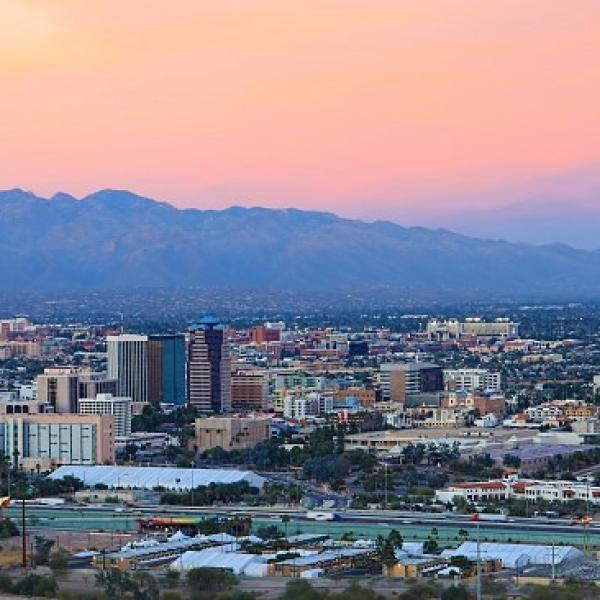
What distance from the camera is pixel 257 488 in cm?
6141

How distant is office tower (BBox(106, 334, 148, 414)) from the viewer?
9600 cm

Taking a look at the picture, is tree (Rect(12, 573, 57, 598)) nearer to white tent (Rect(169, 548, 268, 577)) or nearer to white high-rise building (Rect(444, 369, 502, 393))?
white tent (Rect(169, 548, 268, 577))

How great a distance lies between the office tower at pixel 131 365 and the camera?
96.0 metres

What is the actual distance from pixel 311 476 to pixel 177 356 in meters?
31.3

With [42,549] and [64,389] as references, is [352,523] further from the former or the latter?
[64,389]

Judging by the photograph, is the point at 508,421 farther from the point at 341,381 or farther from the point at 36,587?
the point at 36,587

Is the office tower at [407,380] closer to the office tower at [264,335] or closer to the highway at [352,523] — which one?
the office tower at [264,335]

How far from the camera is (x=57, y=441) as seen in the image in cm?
7188

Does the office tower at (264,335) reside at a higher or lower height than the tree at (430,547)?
higher

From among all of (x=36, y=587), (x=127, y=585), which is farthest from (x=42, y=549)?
(x=127, y=585)

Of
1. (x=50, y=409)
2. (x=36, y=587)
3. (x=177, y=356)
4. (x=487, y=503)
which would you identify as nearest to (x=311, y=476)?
(x=487, y=503)

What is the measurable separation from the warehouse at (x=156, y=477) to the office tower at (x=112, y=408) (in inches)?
567

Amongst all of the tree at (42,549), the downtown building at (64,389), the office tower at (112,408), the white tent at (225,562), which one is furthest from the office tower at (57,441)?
the white tent at (225,562)

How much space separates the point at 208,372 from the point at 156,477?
30261mm
